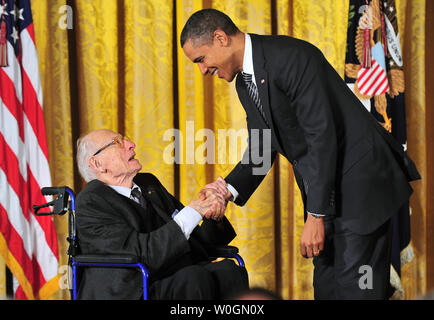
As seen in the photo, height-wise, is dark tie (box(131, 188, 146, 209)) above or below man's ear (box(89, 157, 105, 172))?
below

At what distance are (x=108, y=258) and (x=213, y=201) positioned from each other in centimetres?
52

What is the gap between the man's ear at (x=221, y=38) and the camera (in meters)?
1.86

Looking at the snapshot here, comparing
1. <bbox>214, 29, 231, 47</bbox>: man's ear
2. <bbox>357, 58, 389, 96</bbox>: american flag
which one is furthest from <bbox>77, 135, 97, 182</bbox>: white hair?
<bbox>357, 58, 389, 96</bbox>: american flag

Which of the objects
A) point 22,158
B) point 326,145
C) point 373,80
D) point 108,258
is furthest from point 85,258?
point 373,80

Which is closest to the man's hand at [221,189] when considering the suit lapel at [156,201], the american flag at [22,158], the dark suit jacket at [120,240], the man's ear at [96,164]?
the suit lapel at [156,201]

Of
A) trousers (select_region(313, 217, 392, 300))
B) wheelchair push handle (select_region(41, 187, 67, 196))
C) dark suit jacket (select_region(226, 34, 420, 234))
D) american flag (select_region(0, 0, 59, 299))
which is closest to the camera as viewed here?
dark suit jacket (select_region(226, 34, 420, 234))

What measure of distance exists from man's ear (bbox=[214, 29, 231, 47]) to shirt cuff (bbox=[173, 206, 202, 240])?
64cm

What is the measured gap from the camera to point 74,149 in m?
3.05

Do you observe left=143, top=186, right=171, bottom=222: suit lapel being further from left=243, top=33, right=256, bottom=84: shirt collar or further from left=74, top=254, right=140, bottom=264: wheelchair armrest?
left=243, top=33, right=256, bottom=84: shirt collar

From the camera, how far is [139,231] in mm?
1996

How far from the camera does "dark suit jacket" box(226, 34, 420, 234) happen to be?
1704 mm

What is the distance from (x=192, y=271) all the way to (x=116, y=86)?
1.53 meters
